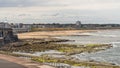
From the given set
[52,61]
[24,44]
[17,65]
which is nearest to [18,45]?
[24,44]

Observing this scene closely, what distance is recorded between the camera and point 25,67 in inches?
1492

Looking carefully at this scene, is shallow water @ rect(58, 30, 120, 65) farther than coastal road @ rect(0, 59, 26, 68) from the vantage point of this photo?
Yes

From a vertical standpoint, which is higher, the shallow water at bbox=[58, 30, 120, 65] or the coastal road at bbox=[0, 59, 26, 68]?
the coastal road at bbox=[0, 59, 26, 68]

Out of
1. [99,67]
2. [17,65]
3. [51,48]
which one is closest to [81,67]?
[99,67]

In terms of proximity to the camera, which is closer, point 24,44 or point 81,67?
point 81,67

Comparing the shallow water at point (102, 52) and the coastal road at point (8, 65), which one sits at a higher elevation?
the coastal road at point (8, 65)

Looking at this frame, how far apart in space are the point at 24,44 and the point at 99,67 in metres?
36.2

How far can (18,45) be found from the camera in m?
71.0

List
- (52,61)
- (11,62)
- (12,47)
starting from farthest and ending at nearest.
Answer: (12,47) → (52,61) → (11,62)

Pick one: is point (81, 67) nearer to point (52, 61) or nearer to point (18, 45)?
point (52, 61)

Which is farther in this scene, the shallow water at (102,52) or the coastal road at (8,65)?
the shallow water at (102,52)

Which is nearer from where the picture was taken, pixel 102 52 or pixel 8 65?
pixel 8 65

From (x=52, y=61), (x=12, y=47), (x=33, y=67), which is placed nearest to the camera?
(x=33, y=67)

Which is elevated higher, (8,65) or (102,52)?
(8,65)
